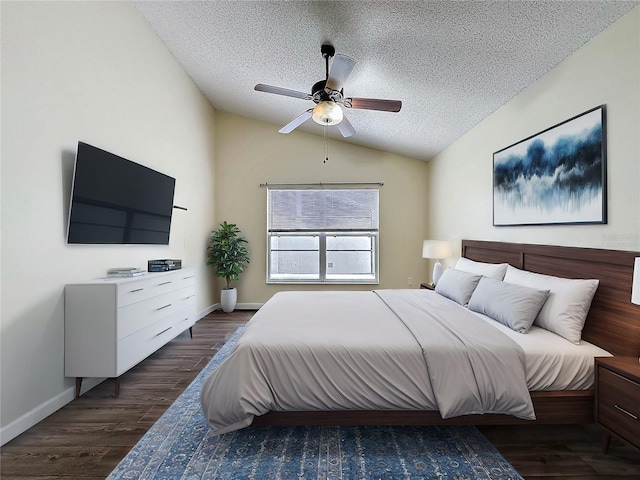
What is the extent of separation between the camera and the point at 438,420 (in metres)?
1.85

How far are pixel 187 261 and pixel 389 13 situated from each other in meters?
3.69

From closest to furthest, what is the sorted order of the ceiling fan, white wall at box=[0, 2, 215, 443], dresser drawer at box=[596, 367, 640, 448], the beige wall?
dresser drawer at box=[596, 367, 640, 448], white wall at box=[0, 2, 215, 443], the ceiling fan, the beige wall

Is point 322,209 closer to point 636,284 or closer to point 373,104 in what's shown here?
point 373,104

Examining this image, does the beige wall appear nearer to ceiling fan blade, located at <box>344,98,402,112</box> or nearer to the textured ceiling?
the textured ceiling

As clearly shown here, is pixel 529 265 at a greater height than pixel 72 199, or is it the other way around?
pixel 72 199

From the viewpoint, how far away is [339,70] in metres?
2.46

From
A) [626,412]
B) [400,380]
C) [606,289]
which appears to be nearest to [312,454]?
[400,380]

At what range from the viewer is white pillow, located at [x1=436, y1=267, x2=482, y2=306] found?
9.70 feet

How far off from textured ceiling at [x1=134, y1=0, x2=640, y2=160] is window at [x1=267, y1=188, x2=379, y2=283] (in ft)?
4.69

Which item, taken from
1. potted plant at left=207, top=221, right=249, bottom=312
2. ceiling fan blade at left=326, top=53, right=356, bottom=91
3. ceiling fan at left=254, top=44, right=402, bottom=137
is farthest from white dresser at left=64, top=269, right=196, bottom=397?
potted plant at left=207, top=221, right=249, bottom=312

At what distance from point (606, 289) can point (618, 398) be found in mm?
692

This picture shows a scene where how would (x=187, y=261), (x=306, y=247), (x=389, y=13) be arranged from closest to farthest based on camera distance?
(x=389, y=13)
(x=187, y=261)
(x=306, y=247)

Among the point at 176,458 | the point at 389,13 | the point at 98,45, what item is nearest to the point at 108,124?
the point at 98,45

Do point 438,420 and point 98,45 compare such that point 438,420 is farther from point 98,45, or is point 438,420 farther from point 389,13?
point 98,45
